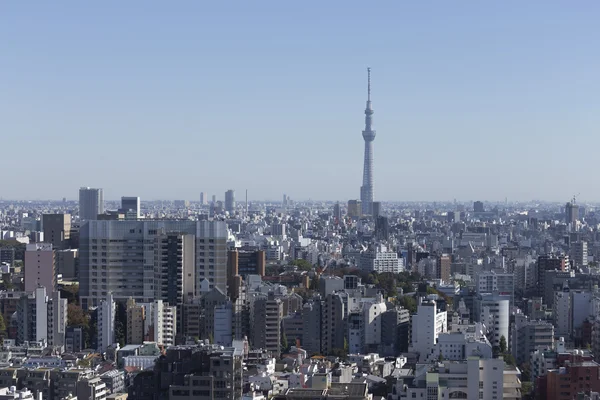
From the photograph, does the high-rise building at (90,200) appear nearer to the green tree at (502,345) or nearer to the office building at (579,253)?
the office building at (579,253)

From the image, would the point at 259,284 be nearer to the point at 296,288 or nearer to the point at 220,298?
the point at 296,288

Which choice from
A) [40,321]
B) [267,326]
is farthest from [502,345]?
[40,321]

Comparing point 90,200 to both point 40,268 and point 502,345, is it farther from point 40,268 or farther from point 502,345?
point 502,345

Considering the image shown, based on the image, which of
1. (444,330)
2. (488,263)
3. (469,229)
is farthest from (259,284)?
(469,229)

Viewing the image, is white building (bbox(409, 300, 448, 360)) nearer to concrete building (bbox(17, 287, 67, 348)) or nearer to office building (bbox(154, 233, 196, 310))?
office building (bbox(154, 233, 196, 310))

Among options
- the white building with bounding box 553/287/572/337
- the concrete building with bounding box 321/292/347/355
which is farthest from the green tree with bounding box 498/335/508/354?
the concrete building with bounding box 321/292/347/355

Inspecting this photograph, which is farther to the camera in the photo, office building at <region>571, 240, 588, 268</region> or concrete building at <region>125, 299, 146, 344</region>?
office building at <region>571, 240, 588, 268</region>
